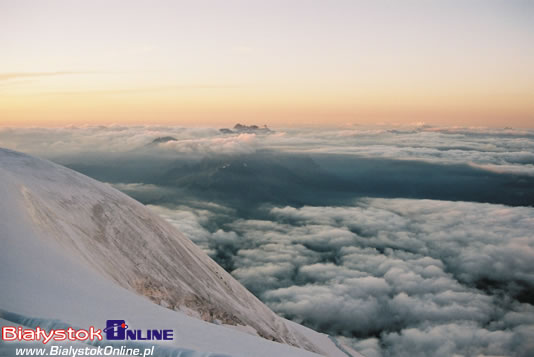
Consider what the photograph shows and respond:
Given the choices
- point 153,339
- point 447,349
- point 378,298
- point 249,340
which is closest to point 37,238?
point 153,339

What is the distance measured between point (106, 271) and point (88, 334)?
983 cm

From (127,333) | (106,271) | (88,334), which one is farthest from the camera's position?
(106,271)

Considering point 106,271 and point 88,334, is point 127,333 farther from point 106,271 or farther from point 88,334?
point 106,271

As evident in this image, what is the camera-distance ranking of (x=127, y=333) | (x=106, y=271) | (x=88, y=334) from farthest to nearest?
(x=106, y=271) < (x=127, y=333) < (x=88, y=334)

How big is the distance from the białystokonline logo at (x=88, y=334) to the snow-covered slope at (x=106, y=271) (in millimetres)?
334

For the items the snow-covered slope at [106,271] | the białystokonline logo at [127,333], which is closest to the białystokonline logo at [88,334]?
the białystokonline logo at [127,333]

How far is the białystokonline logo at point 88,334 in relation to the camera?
27.7 feet

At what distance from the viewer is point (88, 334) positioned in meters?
9.14

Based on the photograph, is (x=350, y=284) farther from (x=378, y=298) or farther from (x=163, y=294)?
(x=163, y=294)

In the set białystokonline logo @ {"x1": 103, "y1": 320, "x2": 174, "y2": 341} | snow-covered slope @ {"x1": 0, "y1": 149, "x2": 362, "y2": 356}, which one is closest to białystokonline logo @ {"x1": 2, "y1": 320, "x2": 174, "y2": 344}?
białystokonline logo @ {"x1": 103, "y1": 320, "x2": 174, "y2": 341}

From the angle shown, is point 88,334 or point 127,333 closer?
point 88,334

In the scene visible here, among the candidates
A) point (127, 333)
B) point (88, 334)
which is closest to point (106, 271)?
point (127, 333)

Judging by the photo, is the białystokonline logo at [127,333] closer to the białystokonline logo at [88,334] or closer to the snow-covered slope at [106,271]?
the białystokonline logo at [88,334]

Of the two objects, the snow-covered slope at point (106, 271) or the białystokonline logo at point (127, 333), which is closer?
the białystokonline logo at point (127, 333)
